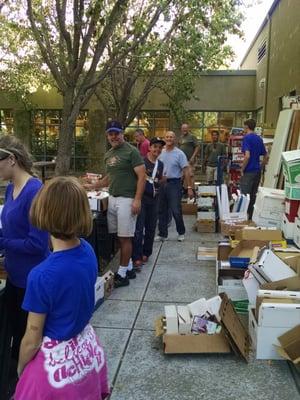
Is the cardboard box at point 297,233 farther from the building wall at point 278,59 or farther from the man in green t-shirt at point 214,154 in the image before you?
the man in green t-shirt at point 214,154

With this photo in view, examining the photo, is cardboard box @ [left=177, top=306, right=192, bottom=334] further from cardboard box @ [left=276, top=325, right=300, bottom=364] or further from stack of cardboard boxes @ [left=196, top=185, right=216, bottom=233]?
stack of cardboard boxes @ [left=196, top=185, right=216, bottom=233]

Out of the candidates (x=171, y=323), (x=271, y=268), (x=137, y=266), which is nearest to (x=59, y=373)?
(x=171, y=323)

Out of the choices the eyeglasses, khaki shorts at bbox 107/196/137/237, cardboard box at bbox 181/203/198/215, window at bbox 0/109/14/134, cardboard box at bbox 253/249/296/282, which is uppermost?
window at bbox 0/109/14/134

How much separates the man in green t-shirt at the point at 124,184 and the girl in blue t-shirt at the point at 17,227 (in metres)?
2.40

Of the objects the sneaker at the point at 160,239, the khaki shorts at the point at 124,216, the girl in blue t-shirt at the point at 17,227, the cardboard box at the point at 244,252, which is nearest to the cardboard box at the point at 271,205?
the cardboard box at the point at 244,252

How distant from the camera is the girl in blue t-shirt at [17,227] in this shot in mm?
2658

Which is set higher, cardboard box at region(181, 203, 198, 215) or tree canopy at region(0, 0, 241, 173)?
tree canopy at region(0, 0, 241, 173)

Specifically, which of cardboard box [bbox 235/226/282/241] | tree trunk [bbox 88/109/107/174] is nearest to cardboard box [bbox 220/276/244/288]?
cardboard box [bbox 235/226/282/241]

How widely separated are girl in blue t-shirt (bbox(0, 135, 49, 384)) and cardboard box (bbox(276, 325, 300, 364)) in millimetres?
1868

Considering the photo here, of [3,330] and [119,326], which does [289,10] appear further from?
[3,330]

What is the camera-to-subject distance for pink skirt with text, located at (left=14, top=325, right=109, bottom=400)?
5.97 feet

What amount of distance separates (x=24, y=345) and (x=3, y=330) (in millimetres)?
927

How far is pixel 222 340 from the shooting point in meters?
3.67

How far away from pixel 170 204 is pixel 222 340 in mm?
3938
